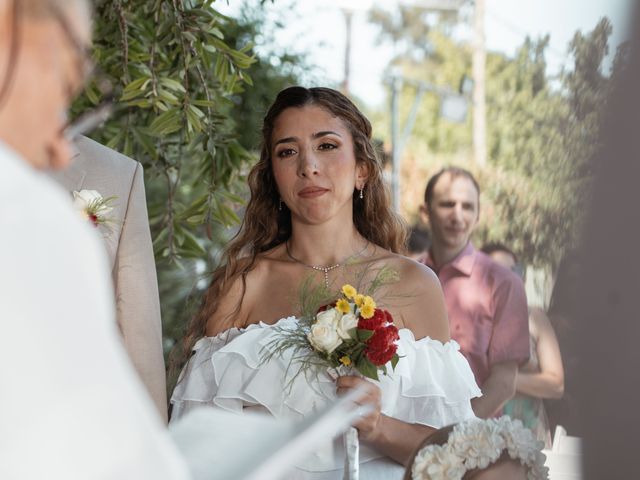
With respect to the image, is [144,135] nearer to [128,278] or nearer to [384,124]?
[128,278]

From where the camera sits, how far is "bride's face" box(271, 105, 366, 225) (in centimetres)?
292

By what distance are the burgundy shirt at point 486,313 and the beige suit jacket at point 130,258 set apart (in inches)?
77.2

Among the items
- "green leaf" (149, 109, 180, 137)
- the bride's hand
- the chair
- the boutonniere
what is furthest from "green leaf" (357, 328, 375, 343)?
"green leaf" (149, 109, 180, 137)

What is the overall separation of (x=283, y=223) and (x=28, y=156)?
7.25ft

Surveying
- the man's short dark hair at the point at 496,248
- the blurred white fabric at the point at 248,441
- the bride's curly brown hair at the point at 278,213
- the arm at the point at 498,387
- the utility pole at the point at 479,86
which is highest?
→ the utility pole at the point at 479,86

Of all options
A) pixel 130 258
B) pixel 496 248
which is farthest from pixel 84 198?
pixel 496 248

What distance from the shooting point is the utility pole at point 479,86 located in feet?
25.9

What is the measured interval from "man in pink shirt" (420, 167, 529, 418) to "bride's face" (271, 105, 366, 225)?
1.49 m

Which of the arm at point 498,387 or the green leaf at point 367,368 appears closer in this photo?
the green leaf at point 367,368

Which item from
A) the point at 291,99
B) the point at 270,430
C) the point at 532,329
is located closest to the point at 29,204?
the point at 270,430

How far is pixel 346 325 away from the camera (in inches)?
94.5

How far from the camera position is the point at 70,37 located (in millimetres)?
963

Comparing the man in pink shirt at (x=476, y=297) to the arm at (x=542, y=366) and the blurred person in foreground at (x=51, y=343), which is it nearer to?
the arm at (x=542, y=366)

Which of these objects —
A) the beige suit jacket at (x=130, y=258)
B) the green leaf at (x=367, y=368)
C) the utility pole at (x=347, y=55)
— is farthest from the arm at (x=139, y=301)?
the utility pole at (x=347, y=55)
